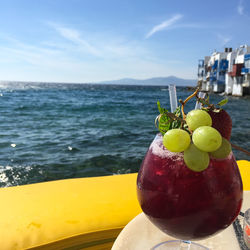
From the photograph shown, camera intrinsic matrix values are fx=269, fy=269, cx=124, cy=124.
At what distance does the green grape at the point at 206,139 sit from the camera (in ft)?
1.85

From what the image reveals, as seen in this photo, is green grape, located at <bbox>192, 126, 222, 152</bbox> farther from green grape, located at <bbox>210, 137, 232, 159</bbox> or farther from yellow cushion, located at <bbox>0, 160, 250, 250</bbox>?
yellow cushion, located at <bbox>0, 160, 250, 250</bbox>

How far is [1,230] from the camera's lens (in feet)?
3.69

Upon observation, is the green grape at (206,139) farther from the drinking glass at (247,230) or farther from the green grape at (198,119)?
the drinking glass at (247,230)

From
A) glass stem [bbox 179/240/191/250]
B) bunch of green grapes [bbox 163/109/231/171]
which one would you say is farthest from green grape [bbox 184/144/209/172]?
glass stem [bbox 179/240/191/250]

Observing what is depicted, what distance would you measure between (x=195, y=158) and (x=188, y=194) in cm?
9

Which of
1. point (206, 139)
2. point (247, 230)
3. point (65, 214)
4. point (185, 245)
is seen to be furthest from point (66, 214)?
point (206, 139)

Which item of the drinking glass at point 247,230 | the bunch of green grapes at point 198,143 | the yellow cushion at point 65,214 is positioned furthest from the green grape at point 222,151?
the yellow cushion at point 65,214

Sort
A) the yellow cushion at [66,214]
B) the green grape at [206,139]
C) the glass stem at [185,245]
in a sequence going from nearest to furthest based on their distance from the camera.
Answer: the green grape at [206,139], the glass stem at [185,245], the yellow cushion at [66,214]

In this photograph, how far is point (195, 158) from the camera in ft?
1.90

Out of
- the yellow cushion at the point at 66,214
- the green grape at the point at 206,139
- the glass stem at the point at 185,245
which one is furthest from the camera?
the yellow cushion at the point at 66,214

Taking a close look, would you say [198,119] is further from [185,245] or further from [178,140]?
[185,245]

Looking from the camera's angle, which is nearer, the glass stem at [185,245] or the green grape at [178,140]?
the green grape at [178,140]

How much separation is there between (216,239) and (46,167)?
528 centimetres

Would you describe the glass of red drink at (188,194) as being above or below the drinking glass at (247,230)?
above
